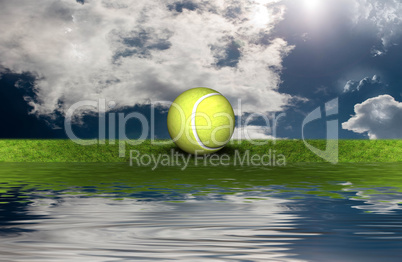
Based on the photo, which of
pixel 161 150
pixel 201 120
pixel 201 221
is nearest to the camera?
pixel 201 221

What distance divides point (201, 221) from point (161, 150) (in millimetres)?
10847

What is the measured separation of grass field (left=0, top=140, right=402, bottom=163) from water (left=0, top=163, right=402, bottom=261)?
21.8 feet

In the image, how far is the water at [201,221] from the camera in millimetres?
3508

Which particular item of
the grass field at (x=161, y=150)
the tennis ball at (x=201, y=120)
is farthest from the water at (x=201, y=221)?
the grass field at (x=161, y=150)

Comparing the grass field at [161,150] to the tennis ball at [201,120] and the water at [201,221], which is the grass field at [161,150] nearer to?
the tennis ball at [201,120]

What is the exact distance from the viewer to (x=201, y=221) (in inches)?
185

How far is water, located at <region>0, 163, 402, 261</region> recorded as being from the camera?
11.5ft

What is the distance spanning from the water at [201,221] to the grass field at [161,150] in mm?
6634

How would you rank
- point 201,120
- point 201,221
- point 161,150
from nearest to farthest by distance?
point 201,221
point 201,120
point 161,150

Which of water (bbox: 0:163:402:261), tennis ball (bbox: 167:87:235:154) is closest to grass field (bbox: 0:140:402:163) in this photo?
tennis ball (bbox: 167:87:235:154)

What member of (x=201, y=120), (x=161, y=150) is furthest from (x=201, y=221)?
(x=161, y=150)

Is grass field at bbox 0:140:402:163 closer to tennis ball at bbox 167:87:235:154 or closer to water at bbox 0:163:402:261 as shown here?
tennis ball at bbox 167:87:235:154

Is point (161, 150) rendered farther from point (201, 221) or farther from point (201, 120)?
point (201, 221)

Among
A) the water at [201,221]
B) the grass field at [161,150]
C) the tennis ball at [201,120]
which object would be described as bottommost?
the water at [201,221]
